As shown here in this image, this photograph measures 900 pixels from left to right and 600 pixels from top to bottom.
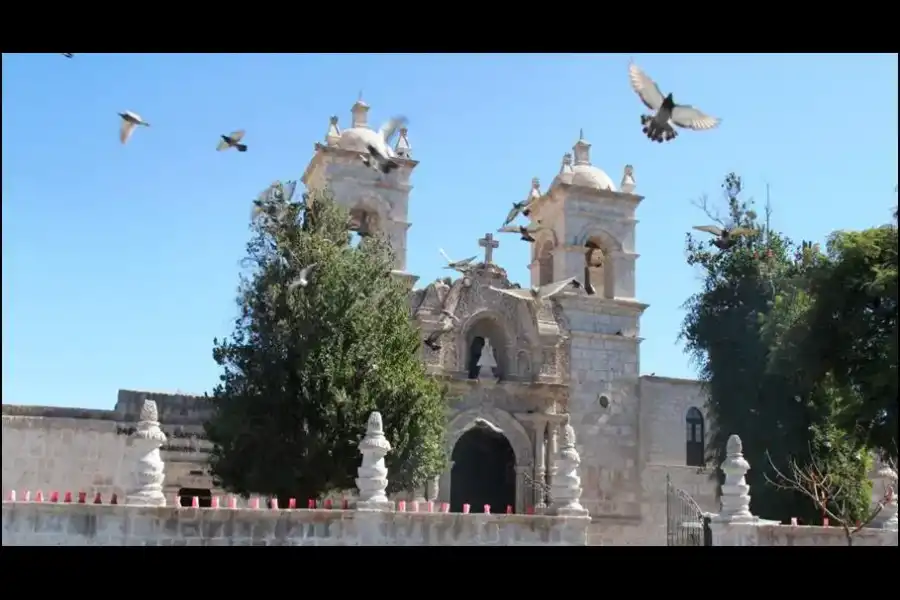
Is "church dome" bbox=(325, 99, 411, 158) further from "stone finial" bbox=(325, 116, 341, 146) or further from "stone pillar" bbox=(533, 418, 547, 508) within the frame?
"stone pillar" bbox=(533, 418, 547, 508)

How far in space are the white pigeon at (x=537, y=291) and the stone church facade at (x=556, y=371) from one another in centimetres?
56

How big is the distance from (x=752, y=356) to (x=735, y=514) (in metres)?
7.72

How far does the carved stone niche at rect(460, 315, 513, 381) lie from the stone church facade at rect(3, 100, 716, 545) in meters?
0.03

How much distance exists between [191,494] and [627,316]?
10725 mm

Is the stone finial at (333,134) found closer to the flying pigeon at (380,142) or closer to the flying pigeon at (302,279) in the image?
the flying pigeon at (380,142)

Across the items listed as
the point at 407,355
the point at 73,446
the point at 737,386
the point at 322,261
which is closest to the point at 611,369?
the point at 737,386

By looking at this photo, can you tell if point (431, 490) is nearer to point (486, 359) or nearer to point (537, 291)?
point (486, 359)

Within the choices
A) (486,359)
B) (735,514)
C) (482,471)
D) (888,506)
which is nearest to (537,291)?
(486,359)

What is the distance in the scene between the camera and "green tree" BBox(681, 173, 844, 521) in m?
19.4

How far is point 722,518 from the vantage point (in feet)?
46.0

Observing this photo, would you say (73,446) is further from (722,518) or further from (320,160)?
(722,518)

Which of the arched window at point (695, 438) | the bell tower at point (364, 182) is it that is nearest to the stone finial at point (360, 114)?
the bell tower at point (364, 182)

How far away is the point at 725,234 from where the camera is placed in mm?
18250

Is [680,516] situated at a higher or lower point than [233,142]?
lower
